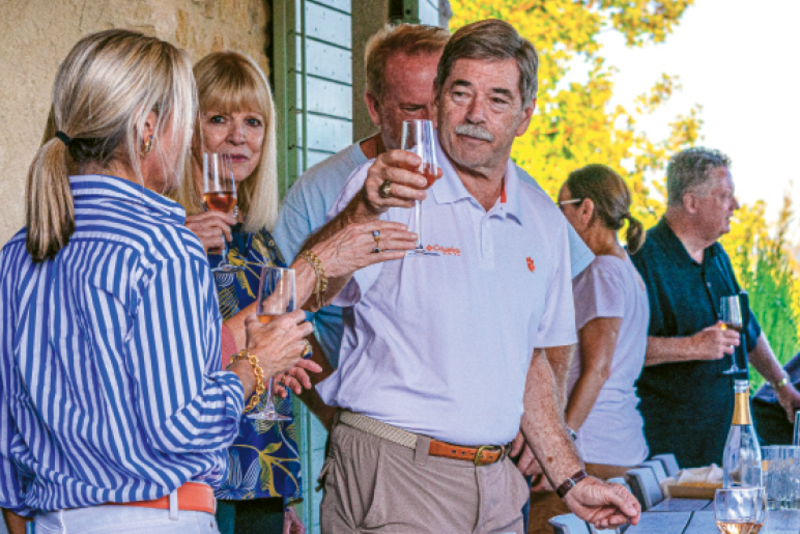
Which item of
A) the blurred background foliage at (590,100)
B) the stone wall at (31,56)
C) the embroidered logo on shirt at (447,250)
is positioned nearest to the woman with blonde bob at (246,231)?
the embroidered logo on shirt at (447,250)

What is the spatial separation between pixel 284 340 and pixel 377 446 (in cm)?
60

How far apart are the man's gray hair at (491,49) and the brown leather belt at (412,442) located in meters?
0.94

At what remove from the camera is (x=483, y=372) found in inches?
97.2

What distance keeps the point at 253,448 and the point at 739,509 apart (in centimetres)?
129

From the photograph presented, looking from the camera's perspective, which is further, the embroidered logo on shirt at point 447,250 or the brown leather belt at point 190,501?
the embroidered logo on shirt at point 447,250

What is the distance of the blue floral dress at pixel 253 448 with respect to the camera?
2713 millimetres

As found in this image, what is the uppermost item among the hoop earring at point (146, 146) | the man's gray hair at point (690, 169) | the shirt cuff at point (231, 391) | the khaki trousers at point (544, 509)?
the man's gray hair at point (690, 169)

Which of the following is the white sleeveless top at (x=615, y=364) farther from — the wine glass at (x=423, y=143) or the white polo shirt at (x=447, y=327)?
the wine glass at (x=423, y=143)

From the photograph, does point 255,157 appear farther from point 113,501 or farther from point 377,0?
point 377,0

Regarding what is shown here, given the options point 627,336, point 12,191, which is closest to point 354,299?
point 12,191

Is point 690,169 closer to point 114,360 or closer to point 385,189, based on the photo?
point 385,189

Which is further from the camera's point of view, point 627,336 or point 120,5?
point 627,336

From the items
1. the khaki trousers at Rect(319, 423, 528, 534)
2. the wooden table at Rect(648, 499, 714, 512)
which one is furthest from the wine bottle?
the khaki trousers at Rect(319, 423, 528, 534)

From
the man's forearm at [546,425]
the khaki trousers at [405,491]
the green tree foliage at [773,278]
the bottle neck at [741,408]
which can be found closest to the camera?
the khaki trousers at [405,491]
